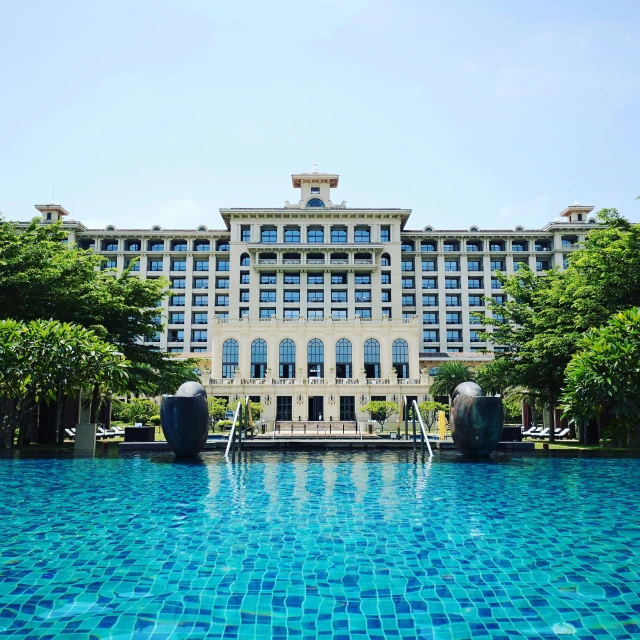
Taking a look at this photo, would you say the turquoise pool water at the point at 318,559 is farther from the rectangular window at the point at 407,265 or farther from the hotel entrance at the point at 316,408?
the rectangular window at the point at 407,265

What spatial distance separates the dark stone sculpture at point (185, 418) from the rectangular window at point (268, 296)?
5859cm

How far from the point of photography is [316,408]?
55125mm

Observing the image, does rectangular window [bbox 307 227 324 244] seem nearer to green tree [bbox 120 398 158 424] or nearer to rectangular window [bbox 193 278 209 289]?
rectangular window [bbox 193 278 209 289]

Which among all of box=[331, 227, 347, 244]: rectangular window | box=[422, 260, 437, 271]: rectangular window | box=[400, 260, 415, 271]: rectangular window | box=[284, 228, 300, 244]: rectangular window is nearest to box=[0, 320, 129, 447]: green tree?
box=[284, 228, 300, 244]: rectangular window

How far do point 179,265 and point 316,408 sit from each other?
125 ft

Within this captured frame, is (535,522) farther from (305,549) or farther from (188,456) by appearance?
(188,456)

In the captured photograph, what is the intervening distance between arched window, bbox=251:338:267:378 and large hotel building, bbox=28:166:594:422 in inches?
4.3

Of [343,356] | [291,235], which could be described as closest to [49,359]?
[343,356]

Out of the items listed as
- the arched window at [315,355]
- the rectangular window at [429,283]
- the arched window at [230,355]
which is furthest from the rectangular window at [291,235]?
the arched window at [230,355]

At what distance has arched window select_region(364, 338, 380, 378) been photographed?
59938 mm

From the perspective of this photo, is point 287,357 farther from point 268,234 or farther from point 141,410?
point 268,234

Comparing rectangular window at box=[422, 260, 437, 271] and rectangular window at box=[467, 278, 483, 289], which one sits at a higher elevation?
rectangular window at box=[422, 260, 437, 271]

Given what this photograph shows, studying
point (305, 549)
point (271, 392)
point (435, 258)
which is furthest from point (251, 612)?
point (435, 258)

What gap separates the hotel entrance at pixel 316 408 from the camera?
5484cm
